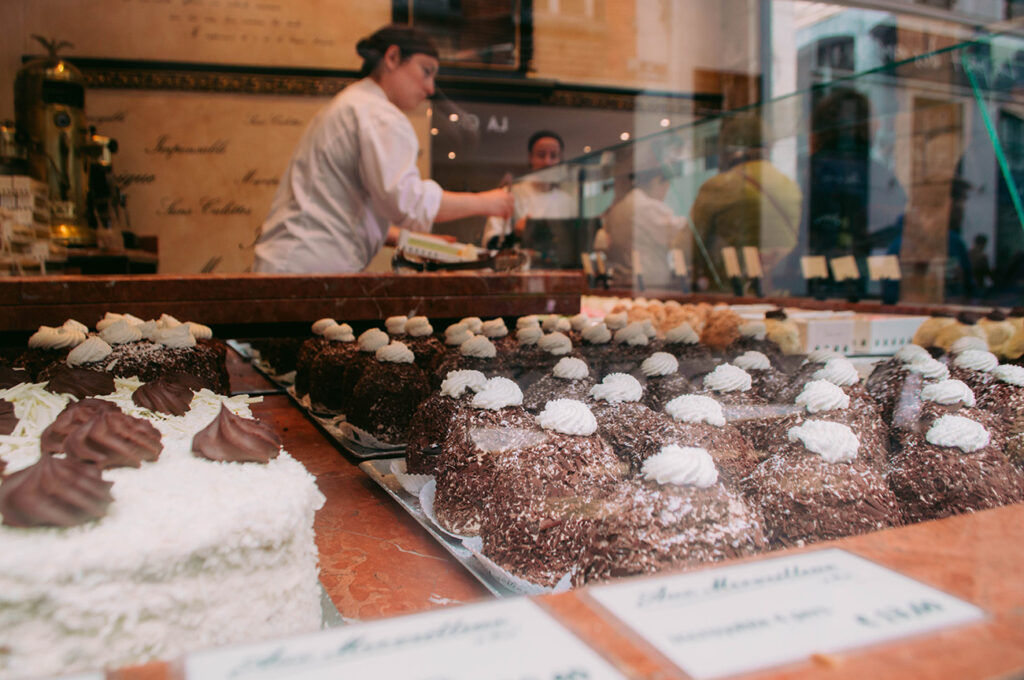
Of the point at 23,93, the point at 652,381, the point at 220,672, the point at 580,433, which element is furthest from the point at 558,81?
the point at 220,672

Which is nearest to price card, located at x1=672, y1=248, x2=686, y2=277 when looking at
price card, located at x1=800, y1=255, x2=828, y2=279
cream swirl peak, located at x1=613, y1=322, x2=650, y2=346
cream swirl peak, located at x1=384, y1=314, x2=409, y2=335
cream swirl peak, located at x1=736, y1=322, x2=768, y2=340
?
price card, located at x1=800, y1=255, x2=828, y2=279

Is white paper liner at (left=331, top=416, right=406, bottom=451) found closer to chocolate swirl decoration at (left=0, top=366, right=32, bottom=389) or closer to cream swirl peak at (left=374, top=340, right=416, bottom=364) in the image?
cream swirl peak at (left=374, top=340, right=416, bottom=364)

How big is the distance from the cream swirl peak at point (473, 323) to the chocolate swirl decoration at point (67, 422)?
1066 mm

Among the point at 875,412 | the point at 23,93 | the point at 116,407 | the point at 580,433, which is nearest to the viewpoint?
the point at 116,407

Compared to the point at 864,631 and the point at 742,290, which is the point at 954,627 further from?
the point at 742,290

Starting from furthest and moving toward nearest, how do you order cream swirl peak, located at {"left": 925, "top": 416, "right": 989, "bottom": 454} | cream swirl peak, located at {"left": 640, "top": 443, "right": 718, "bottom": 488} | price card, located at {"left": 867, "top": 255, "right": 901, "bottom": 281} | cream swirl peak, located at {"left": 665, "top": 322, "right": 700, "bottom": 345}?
1. price card, located at {"left": 867, "top": 255, "right": 901, "bottom": 281}
2. cream swirl peak, located at {"left": 665, "top": 322, "right": 700, "bottom": 345}
3. cream swirl peak, located at {"left": 925, "top": 416, "right": 989, "bottom": 454}
4. cream swirl peak, located at {"left": 640, "top": 443, "right": 718, "bottom": 488}

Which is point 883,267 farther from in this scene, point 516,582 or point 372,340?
point 516,582

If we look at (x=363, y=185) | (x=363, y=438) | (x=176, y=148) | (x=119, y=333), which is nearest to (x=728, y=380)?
(x=363, y=438)

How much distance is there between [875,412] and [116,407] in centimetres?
141

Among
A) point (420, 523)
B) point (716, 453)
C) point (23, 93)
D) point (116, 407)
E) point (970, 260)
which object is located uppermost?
point (23, 93)

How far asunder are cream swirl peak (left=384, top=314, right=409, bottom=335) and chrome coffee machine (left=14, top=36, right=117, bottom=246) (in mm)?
791

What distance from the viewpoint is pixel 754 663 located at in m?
0.57

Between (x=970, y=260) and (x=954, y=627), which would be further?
(x=970, y=260)

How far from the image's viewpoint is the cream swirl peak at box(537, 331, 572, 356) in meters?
1.91
